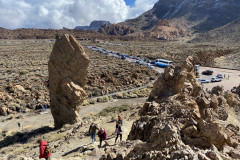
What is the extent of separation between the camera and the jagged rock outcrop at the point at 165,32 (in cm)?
12046

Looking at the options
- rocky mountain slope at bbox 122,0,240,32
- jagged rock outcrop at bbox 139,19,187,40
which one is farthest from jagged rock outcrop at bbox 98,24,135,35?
jagged rock outcrop at bbox 139,19,187,40

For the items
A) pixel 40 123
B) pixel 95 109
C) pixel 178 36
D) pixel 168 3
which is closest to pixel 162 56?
pixel 95 109

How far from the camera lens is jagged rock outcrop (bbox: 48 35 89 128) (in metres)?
14.0

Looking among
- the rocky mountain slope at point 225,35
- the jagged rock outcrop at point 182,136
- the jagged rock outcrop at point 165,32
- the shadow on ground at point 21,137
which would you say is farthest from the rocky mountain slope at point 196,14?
the jagged rock outcrop at point 182,136

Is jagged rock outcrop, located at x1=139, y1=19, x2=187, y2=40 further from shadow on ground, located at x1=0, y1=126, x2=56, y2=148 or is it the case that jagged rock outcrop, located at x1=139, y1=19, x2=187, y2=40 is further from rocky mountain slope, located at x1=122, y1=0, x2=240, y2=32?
shadow on ground, located at x1=0, y1=126, x2=56, y2=148

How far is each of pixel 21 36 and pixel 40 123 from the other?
338 feet

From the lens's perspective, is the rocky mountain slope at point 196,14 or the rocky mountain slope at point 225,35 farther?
the rocky mountain slope at point 196,14

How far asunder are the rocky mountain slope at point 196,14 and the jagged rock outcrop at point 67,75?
128 metres

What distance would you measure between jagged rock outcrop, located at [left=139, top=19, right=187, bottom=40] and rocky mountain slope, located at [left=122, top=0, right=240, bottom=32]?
12836 millimetres

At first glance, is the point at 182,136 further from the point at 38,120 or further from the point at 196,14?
the point at 196,14

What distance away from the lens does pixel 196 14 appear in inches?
6107

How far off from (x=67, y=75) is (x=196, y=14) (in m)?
162

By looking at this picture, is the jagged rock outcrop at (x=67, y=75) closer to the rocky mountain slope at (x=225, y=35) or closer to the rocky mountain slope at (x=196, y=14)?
the rocky mountain slope at (x=225, y=35)

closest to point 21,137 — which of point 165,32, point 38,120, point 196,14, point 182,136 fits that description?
point 38,120
